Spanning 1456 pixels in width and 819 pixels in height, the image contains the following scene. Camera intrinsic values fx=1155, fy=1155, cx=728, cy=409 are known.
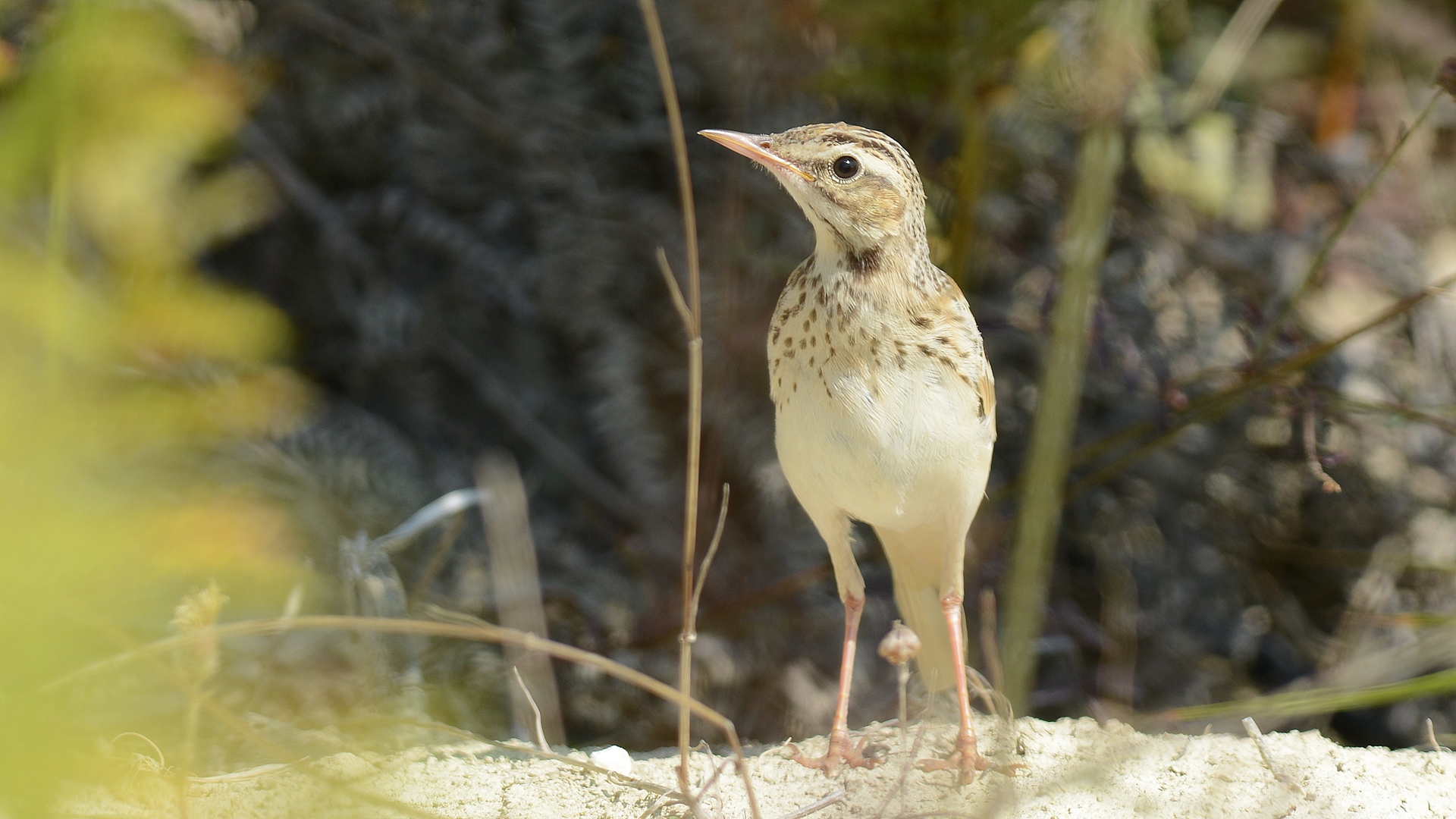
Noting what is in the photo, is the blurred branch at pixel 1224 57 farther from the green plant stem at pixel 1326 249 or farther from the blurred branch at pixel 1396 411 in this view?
the blurred branch at pixel 1396 411

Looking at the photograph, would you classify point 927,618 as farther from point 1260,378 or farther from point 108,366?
point 108,366

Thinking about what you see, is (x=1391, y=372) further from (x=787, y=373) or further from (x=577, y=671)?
(x=577, y=671)

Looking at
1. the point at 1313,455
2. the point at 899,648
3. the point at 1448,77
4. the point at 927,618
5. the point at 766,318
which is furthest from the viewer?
the point at 766,318

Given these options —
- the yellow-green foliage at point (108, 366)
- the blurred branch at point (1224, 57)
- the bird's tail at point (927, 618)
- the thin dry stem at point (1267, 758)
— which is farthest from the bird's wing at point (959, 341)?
the blurred branch at point (1224, 57)

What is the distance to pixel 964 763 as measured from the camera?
8.77 ft

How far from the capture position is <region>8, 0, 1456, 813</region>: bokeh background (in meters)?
3.96

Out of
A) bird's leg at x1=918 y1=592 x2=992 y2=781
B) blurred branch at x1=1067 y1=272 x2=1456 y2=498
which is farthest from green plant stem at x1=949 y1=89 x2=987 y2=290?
bird's leg at x1=918 y1=592 x2=992 y2=781

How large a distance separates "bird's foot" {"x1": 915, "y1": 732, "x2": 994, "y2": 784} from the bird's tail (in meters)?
0.53

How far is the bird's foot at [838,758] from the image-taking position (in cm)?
274

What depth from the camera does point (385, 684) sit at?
10.8ft

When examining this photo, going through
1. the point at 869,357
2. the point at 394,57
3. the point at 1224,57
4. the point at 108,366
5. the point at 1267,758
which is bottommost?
the point at 1267,758

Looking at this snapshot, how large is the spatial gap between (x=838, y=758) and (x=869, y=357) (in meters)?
0.97

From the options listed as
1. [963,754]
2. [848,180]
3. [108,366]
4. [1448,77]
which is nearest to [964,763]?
[963,754]

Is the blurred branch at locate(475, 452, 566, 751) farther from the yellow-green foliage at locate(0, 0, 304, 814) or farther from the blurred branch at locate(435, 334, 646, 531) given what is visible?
the yellow-green foliage at locate(0, 0, 304, 814)
